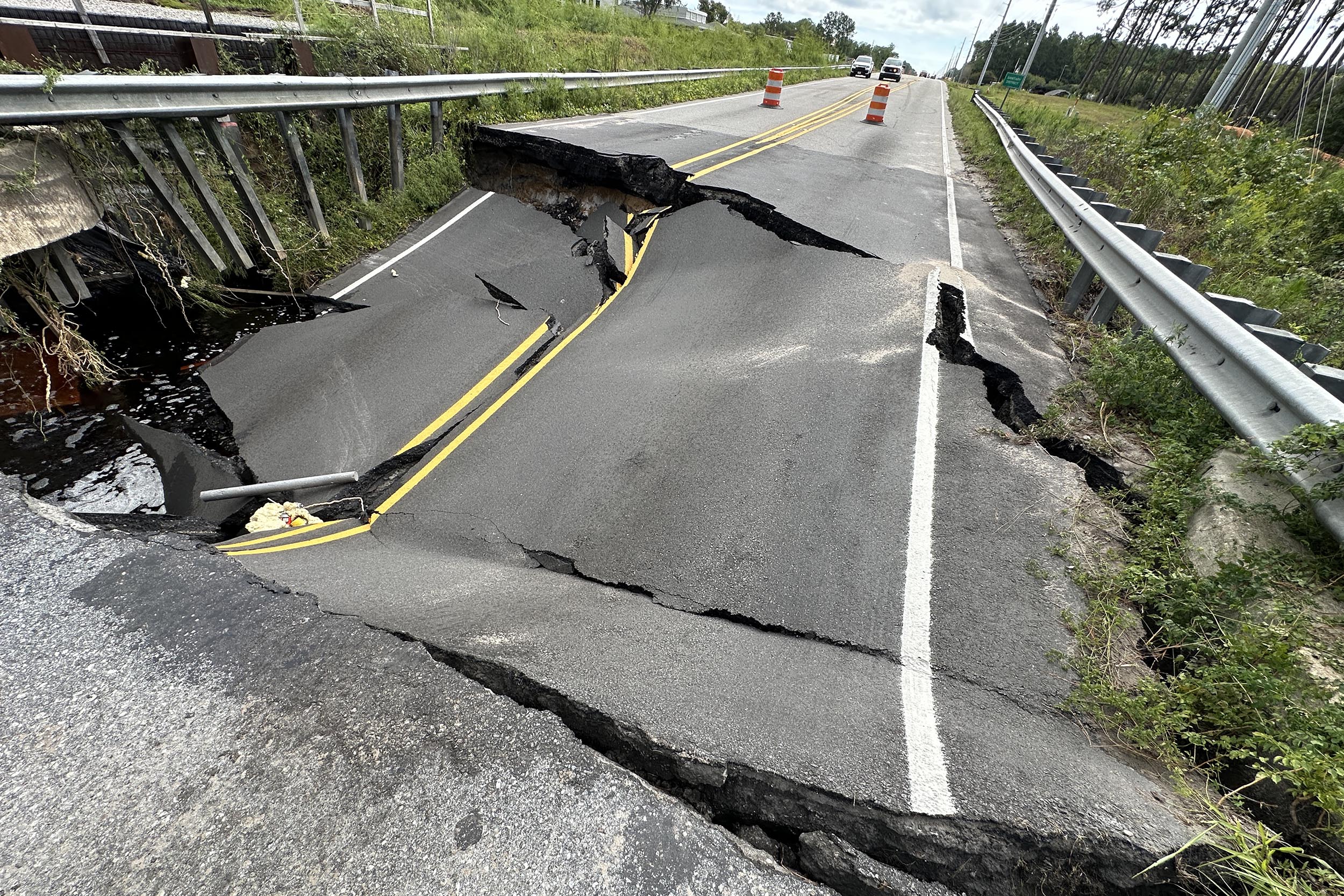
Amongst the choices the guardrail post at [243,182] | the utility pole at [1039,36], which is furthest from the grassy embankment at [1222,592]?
the utility pole at [1039,36]

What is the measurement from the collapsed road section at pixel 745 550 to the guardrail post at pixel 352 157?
2104 mm

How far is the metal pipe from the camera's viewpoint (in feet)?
15.3

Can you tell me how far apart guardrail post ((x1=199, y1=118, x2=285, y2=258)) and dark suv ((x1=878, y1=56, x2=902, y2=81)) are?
47.9m

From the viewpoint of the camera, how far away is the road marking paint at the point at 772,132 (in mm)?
10422

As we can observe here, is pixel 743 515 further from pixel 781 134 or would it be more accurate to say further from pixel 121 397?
pixel 781 134

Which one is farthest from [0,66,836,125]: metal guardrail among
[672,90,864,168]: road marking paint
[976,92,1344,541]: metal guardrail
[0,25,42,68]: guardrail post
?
[976,92,1344,541]: metal guardrail

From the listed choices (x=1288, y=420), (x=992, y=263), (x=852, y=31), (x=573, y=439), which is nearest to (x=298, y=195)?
(x=573, y=439)

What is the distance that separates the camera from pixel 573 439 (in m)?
5.02

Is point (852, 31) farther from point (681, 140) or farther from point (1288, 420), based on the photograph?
point (1288, 420)

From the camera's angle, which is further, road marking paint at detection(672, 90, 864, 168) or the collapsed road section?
road marking paint at detection(672, 90, 864, 168)

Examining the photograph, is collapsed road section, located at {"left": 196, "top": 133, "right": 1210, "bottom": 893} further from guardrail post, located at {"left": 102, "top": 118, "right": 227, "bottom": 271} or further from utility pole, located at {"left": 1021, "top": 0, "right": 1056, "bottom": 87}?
utility pole, located at {"left": 1021, "top": 0, "right": 1056, "bottom": 87}

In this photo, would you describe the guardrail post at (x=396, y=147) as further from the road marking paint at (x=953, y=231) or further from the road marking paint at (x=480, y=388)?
the road marking paint at (x=953, y=231)

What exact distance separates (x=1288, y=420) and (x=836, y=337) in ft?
10.9

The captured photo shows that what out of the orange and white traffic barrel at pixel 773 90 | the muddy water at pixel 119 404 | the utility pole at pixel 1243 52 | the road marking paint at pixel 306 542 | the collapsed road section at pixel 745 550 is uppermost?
the utility pole at pixel 1243 52
